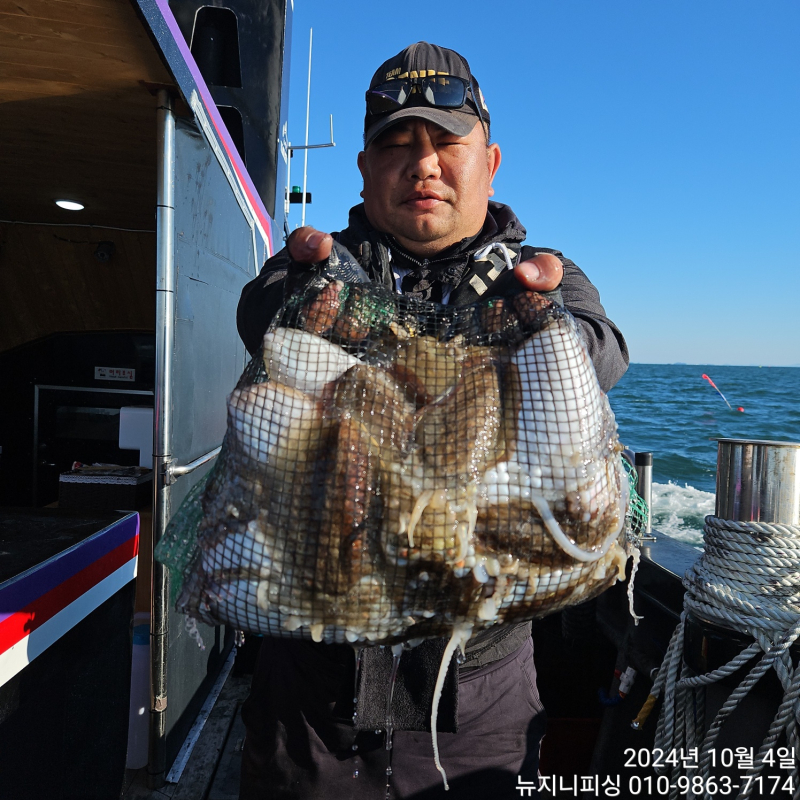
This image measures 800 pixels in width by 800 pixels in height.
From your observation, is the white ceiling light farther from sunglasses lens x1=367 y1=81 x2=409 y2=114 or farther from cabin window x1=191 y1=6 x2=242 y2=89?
sunglasses lens x1=367 y1=81 x2=409 y2=114

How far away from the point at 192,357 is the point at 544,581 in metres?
2.33

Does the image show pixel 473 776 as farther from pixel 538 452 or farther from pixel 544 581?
pixel 538 452

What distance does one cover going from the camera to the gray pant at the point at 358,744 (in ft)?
6.25

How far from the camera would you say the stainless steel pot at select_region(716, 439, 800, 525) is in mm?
2295

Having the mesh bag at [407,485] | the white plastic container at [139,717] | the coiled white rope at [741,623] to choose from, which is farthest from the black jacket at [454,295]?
the white plastic container at [139,717]

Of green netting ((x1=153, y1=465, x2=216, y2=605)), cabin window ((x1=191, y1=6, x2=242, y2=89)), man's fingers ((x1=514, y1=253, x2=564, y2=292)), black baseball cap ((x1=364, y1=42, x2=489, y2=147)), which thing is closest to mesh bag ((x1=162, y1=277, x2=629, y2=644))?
man's fingers ((x1=514, y1=253, x2=564, y2=292))

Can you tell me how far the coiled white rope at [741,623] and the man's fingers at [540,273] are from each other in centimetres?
158

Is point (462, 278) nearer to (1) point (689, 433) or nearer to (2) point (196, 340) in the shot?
(2) point (196, 340)

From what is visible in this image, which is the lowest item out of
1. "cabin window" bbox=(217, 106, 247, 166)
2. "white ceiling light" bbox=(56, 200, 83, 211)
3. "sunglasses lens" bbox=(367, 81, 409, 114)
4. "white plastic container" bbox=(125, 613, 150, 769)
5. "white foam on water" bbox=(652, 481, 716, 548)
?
"white foam on water" bbox=(652, 481, 716, 548)

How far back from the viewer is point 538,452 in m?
1.28

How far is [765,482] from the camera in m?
2.32

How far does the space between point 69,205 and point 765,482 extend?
5.62 metres

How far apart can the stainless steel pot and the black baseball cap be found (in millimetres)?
1686

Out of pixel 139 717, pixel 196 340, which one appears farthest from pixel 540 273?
pixel 139 717
